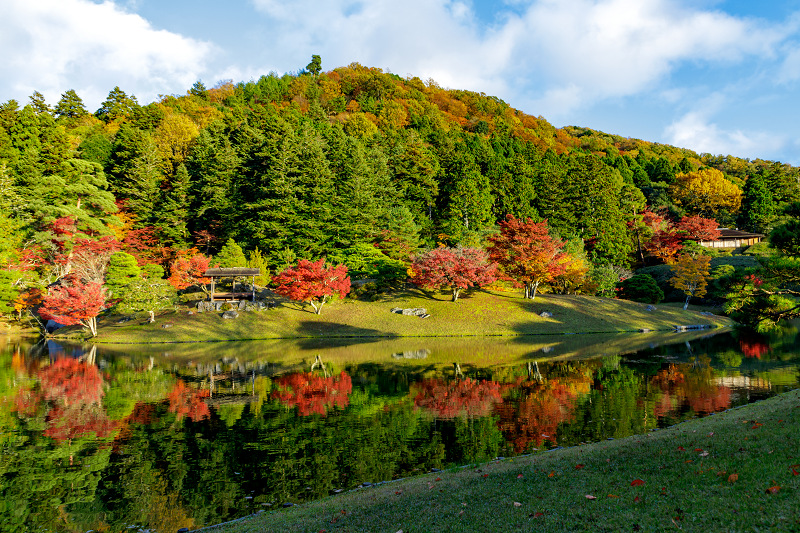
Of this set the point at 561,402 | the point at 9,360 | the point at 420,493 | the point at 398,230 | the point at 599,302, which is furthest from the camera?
the point at 398,230

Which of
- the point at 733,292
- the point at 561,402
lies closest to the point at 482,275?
the point at 561,402

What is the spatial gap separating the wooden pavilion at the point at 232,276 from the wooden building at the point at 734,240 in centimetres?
6544

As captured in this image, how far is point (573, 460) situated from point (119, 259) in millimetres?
43923

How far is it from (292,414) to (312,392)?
3394 mm

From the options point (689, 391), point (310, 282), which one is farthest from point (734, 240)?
point (689, 391)

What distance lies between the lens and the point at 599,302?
1886 inches

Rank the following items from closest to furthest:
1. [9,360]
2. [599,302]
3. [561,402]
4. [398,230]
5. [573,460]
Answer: [573,460] < [561,402] < [9,360] < [599,302] < [398,230]

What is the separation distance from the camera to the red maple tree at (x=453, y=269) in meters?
44.7

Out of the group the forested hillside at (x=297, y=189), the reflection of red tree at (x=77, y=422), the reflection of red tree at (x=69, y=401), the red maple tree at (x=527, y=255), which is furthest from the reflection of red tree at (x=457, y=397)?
the forested hillside at (x=297, y=189)

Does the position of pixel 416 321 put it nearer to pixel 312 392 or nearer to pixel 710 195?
pixel 312 392

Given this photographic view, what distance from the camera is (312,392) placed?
20766 millimetres

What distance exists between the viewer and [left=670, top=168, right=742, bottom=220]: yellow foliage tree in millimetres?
83938

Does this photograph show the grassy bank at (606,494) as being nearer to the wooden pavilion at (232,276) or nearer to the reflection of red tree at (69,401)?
the reflection of red tree at (69,401)

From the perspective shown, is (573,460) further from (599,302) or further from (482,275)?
(599,302)
